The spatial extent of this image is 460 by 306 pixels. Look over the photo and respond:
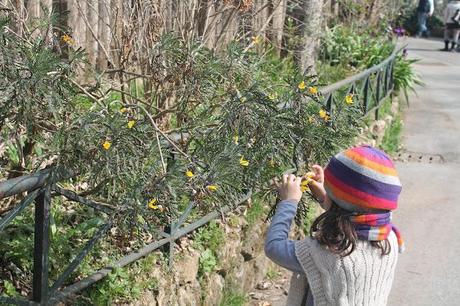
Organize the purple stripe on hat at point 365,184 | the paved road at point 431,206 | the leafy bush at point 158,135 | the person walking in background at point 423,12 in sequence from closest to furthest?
the purple stripe on hat at point 365,184, the leafy bush at point 158,135, the paved road at point 431,206, the person walking in background at point 423,12

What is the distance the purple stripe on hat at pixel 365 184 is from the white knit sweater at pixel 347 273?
0.61 ft

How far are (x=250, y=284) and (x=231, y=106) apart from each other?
6.43ft

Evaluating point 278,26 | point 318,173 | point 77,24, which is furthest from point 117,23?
point 278,26

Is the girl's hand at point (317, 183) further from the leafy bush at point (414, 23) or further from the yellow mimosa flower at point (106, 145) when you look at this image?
the leafy bush at point (414, 23)

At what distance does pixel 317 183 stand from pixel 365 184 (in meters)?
0.54

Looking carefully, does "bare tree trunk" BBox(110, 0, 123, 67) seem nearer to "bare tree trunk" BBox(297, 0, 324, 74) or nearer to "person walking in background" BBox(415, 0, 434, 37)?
"bare tree trunk" BBox(297, 0, 324, 74)

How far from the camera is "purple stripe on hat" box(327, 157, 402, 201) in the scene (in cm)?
269

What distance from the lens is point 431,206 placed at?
7.56m

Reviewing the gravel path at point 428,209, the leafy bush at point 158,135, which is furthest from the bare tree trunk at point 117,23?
the gravel path at point 428,209

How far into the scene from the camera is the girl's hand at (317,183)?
321cm

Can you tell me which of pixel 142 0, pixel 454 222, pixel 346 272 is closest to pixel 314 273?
pixel 346 272

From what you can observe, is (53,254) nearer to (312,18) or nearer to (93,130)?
(93,130)

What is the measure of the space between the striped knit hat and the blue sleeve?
0.24 meters

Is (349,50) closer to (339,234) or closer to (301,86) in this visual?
(301,86)
